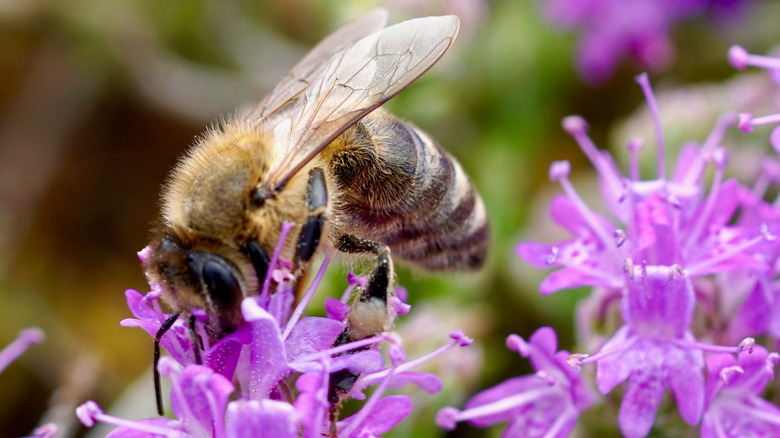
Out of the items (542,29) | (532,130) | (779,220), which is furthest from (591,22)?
(779,220)

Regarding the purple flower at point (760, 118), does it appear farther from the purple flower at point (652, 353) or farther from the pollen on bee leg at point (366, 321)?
the pollen on bee leg at point (366, 321)

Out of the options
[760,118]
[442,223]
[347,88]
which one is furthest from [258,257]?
[760,118]

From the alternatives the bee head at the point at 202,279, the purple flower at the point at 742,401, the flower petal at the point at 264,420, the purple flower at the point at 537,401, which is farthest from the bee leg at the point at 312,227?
the purple flower at the point at 742,401

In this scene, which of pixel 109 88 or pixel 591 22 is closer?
pixel 591 22

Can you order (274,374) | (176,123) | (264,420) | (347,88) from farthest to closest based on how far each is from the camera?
(176,123), (347,88), (274,374), (264,420)

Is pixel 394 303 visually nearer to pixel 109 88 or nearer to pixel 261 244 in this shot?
pixel 261 244

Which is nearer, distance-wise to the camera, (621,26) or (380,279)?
(380,279)

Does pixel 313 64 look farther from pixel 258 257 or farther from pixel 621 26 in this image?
pixel 621 26
